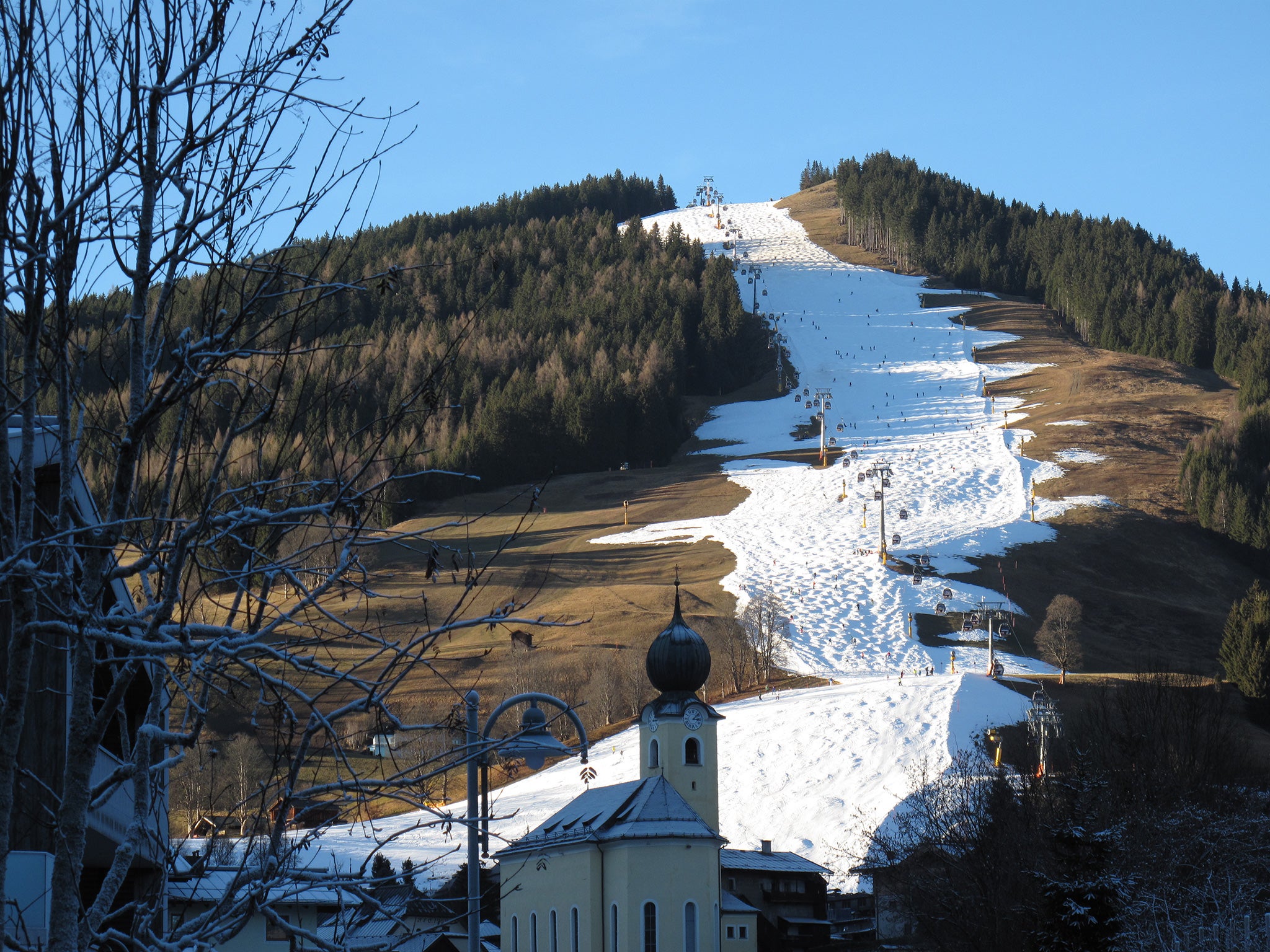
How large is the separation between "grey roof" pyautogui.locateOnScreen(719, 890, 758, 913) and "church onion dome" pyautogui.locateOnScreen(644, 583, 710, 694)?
23.5 feet

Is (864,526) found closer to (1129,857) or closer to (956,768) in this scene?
(956,768)

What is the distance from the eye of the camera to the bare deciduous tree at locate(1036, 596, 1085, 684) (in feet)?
246

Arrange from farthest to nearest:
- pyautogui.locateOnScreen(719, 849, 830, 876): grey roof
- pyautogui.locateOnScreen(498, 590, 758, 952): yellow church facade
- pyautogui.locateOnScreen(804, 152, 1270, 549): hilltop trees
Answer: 1. pyautogui.locateOnScreen(804, 152, 1270, 549): hilltop trees
2. pyautogui.locateOnScreen(719, 849, 830, 876): grey roof
3. pyautogui.locateOnScreen(498, 590, 758, 952): yellow church facade

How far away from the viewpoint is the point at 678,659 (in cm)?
4641

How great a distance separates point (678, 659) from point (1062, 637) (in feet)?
118

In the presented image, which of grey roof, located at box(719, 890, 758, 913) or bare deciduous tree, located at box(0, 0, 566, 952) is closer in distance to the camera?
bare deciduous tree, located at box(0, 0, 566, 952)

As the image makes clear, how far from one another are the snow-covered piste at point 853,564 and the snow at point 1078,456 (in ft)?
1.49

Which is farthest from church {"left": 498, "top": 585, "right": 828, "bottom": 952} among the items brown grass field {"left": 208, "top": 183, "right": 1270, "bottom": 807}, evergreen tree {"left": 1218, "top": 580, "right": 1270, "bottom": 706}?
evergreen tree {"left": 1218, "top": 580, "right": 1270, "bottom": 706}

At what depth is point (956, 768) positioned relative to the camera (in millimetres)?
56688

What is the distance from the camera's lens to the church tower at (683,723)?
4628 centimetres

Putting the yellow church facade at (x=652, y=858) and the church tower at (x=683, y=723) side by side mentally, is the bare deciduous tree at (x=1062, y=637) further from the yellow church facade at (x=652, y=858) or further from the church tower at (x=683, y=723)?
the yellow church facade at (x=652, y=858)

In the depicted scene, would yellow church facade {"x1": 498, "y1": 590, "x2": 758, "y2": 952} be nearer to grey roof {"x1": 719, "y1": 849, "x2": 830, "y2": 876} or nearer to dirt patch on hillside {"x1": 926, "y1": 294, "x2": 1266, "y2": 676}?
grey roof {"x1": 719, "y1": 849, "x2": 830, "y2": 876}

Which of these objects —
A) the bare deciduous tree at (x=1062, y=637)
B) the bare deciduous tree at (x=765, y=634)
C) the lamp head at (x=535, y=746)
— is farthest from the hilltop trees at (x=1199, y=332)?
the lamp head at (x=535, y=746)

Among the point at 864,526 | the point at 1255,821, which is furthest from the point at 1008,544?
the point at 1255,821
